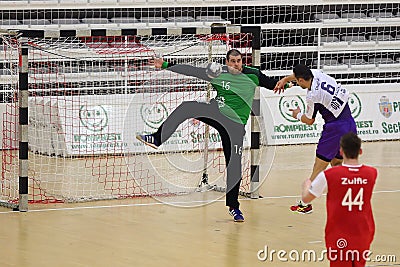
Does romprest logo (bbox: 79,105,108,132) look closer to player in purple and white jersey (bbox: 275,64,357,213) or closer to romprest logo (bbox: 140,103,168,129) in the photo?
romprest logo (bbox: 140,103,168,129)

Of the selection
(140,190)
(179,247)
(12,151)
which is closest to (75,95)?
(12,151)

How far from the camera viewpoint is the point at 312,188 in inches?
256

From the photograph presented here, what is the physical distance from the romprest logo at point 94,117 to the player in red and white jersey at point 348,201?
9890mm

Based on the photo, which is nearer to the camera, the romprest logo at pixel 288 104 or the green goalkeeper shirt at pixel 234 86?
the green goalkeeper shirt at pixel 234 86

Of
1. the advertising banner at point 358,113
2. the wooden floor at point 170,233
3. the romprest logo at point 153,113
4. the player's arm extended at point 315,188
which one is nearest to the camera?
the player's arm extended at point 315,188

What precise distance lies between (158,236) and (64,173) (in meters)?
4.55

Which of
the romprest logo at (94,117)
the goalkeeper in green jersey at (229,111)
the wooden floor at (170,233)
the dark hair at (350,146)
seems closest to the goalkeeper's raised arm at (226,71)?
the goalkeeper in green jersey at (229,111)

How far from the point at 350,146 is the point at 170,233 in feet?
13.1

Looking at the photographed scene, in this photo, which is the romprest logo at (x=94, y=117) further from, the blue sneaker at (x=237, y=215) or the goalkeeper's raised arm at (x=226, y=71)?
the blue sneaker at (x=237, y=215)

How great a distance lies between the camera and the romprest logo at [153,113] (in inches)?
605

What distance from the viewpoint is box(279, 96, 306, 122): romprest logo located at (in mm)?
17969

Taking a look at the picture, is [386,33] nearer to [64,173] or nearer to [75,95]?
[75,95]

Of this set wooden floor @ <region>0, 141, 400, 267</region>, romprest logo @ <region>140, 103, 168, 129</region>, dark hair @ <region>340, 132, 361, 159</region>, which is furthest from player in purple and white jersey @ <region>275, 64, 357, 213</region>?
romprest logo @ <region>140, 103, 168, 129</region>

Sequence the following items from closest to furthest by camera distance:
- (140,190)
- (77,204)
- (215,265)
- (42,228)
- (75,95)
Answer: (215,265) < (42,228) < (77,204) < (140,190) < (75,95)
